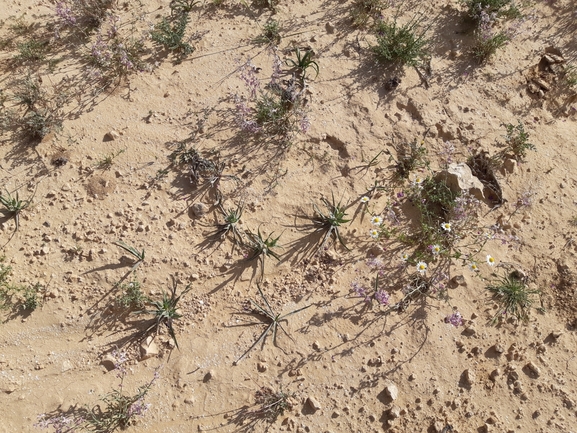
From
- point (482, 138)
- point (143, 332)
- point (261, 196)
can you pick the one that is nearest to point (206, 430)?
point (143, 332)

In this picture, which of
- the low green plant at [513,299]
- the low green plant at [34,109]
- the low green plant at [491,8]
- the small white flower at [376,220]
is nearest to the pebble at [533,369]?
the low green plant at [513,299]

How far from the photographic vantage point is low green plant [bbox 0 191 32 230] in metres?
4.35

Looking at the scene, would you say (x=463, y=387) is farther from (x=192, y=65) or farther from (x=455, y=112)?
(x=192, y=65)

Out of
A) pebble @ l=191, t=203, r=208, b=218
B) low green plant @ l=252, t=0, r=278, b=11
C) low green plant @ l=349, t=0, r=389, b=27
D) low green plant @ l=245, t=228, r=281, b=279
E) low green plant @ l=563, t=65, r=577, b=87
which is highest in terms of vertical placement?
low green plant @ l=252, t=0, r=278, b=11

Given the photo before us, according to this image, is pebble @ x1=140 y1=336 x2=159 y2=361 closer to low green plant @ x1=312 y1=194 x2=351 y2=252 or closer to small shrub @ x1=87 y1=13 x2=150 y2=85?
low green plant @ x1=312 y1=194 x2=351 y2=252

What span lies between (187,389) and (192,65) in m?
3.55

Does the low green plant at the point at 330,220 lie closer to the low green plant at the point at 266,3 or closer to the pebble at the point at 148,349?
the pebble at the point at 148,349

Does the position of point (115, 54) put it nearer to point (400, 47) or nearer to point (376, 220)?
point (400, 47)

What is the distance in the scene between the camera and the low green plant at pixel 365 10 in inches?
220

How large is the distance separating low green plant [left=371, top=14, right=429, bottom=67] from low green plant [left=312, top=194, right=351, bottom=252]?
1.98m

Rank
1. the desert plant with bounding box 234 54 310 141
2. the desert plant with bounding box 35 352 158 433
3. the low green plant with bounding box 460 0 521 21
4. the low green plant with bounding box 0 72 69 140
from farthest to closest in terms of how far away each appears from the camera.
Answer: the low green plant with bounding box 460 0 521 21
the desert plant with bounding box 234 54 310 141
the low green plant with bounding box 0 72 69 140
the desert plant with bounding box 35 352 158 433

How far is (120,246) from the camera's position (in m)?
4.31

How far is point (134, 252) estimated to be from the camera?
4230mm

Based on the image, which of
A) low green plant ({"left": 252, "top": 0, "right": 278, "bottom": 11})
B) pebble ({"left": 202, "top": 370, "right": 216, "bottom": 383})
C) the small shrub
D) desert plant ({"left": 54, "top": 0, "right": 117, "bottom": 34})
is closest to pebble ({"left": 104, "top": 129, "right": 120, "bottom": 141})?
the small shrub
